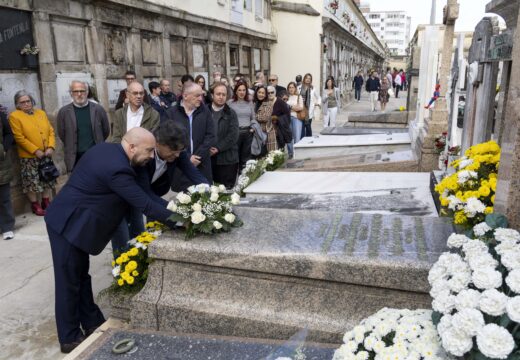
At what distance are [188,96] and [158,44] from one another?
585 cm

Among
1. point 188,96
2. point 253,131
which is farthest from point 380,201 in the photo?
point 253,131

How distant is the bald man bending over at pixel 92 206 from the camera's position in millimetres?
2768

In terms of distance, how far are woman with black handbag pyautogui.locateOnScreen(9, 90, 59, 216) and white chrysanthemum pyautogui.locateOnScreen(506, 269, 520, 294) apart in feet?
18.4

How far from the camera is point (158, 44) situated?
9984 millimetres

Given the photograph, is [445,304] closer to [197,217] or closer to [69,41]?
[197,217]

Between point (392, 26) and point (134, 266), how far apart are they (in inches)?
5654

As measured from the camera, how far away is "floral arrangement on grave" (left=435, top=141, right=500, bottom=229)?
8.80 ft

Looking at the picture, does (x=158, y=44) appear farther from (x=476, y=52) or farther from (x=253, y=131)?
(x=476, y=52)

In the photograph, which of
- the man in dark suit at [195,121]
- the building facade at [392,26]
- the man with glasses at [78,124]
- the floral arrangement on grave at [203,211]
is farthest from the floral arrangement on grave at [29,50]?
the building facade at [392,26]

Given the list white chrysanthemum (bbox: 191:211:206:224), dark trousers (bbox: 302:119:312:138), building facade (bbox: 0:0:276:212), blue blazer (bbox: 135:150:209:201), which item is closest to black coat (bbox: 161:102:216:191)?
blue blazer (bbox: 135:150:209:201)

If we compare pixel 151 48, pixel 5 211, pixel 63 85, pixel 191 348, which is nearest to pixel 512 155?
pixel 191 348

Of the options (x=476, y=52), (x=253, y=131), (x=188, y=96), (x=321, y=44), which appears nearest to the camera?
(x=476, y=52)

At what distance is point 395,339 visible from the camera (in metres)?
1.90

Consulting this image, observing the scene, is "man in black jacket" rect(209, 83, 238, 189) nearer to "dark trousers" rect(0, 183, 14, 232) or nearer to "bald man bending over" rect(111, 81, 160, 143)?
"bald man bending over" rect(111, 81, 160, 143)
